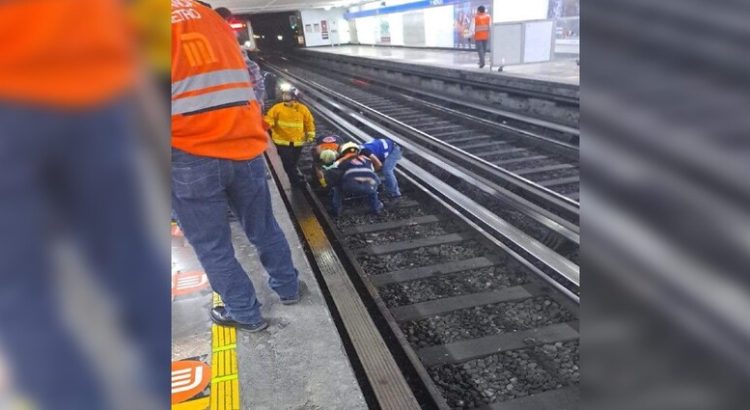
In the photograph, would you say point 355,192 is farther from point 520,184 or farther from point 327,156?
point 520,184

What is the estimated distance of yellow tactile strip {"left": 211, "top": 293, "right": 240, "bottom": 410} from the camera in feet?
7.73

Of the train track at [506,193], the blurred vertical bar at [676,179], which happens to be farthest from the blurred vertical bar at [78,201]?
the train track at [506,193]

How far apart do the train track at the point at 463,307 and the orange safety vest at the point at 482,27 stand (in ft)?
28.9

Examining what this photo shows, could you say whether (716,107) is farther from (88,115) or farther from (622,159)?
(88,115)

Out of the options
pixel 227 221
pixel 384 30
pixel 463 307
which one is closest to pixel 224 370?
pixel 227 221

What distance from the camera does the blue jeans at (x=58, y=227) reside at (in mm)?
385

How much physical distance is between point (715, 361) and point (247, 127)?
91.8 inches

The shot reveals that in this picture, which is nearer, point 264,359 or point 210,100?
point 210,100

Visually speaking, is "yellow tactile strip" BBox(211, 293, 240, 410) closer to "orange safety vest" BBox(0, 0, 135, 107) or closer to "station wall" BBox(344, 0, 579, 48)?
"orange safety vest" BBox(0, 0, 135, 107)

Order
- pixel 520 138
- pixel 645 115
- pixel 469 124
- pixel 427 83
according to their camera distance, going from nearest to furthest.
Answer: pixel 645 115, pixel 520 138, pixel 469 124, pixel 427 83

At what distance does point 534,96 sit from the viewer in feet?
29.6

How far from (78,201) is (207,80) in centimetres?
202

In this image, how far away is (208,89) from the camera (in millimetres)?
2305

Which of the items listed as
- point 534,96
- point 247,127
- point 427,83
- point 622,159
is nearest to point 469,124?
point 534,96
